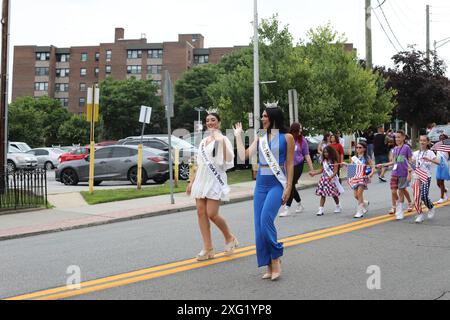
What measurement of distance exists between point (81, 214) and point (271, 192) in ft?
24.0

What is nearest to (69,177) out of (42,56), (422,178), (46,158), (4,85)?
(4,85)

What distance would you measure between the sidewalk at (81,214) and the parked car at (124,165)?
3.45 metres

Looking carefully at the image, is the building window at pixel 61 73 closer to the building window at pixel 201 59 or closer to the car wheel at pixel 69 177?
the building window at pixel 201 59

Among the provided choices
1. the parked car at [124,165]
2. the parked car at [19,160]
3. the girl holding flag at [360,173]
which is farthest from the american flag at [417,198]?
the parked car at [19,160]

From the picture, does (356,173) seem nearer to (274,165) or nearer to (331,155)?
(331,155)

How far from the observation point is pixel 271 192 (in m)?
5.74

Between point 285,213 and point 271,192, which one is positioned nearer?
point 271,192

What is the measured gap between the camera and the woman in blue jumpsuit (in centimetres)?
568

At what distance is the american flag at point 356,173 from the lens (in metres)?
10.5

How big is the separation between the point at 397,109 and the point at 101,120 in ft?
142

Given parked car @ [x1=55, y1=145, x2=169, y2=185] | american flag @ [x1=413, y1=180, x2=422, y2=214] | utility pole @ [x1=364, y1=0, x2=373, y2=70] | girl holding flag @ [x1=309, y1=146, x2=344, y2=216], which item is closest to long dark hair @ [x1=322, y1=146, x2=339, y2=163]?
girl holding flag @ [x1=309, y1=146, x2=344, y2=216]

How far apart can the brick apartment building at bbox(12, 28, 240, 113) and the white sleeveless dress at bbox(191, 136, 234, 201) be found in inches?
3514
